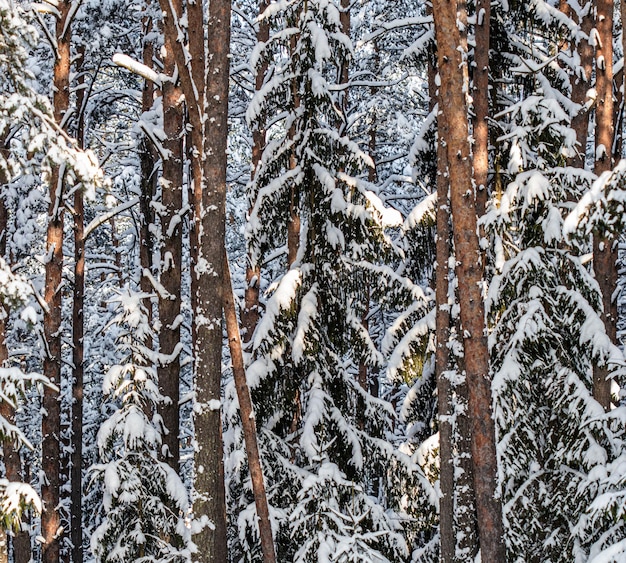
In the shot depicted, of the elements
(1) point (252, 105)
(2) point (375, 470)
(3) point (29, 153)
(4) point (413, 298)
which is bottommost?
(2) point (375, 470)

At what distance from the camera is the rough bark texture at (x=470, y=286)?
24.6 feet

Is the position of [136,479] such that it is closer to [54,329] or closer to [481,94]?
[54,329]

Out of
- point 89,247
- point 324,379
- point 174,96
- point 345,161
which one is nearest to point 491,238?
point 345,161

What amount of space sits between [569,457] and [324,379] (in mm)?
3346

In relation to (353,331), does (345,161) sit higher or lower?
higher

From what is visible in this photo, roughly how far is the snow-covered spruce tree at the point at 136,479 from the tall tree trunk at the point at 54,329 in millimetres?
2326

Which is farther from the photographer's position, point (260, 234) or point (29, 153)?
point (260, 234)

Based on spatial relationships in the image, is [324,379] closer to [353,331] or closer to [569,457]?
[353,331]

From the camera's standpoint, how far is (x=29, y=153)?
807cm

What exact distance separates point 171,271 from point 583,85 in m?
7.23

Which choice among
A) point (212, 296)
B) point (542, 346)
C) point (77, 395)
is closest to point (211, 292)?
point (212, 296)

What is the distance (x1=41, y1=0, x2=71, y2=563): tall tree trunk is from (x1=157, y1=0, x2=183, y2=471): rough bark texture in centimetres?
243

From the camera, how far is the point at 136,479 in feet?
33.7

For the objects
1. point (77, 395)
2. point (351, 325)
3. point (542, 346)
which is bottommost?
point (77, 395)
